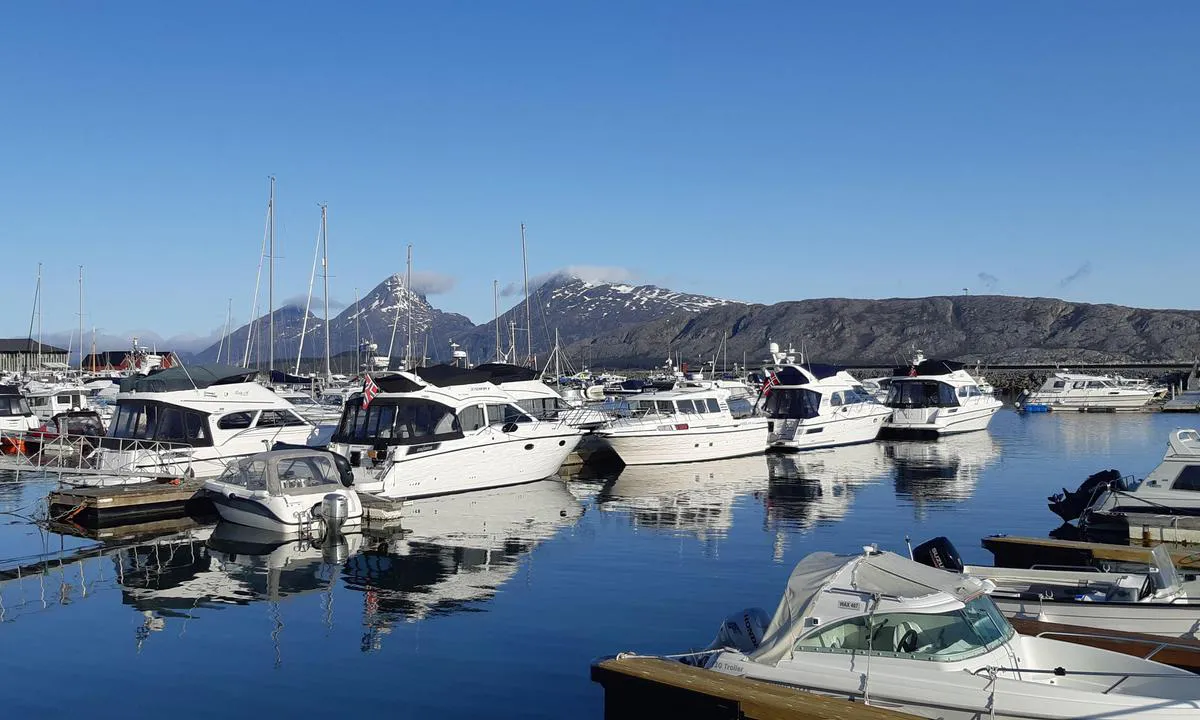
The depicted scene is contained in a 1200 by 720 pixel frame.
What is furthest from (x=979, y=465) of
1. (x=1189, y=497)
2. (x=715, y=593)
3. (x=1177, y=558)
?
(x=715, y=593)

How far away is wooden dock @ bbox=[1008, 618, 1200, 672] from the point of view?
39.5 ft

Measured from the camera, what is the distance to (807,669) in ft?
35.1

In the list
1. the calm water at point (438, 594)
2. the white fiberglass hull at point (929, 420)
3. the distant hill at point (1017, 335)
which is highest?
the distant hill at point (1017, 335)

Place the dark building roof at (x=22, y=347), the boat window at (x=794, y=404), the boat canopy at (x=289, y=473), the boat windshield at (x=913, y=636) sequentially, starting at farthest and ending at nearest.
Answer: the dark building roof at (x=22, y=347), the boat window at (x=794, y=404), the boat canopy at (x=289, y=473), the boat windshield at (x=913, y=636)

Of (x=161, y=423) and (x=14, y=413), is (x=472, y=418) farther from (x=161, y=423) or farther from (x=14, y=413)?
(x=14, y=413)

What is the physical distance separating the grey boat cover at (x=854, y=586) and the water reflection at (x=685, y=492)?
12849mm

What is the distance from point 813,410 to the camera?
1805 inches

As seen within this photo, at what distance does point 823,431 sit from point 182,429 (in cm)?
2736

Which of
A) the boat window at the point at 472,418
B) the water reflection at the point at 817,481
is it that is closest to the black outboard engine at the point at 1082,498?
the water reflection at the point at 817,481

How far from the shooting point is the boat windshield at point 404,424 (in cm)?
3045

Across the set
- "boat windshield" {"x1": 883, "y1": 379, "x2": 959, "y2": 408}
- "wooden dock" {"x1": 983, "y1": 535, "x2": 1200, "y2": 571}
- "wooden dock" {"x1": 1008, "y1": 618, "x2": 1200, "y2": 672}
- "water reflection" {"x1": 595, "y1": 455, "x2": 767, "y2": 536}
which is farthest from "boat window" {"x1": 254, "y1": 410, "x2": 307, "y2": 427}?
"boat windshield" {"x1": 883, "y1": 379, "x2": 959, "y2": 408}

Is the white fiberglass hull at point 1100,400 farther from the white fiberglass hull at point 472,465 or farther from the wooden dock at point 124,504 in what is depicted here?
the wooden dock at point 124,504

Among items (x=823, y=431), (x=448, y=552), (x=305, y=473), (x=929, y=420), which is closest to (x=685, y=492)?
(x=448, y=552)

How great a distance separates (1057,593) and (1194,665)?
3362 mm
